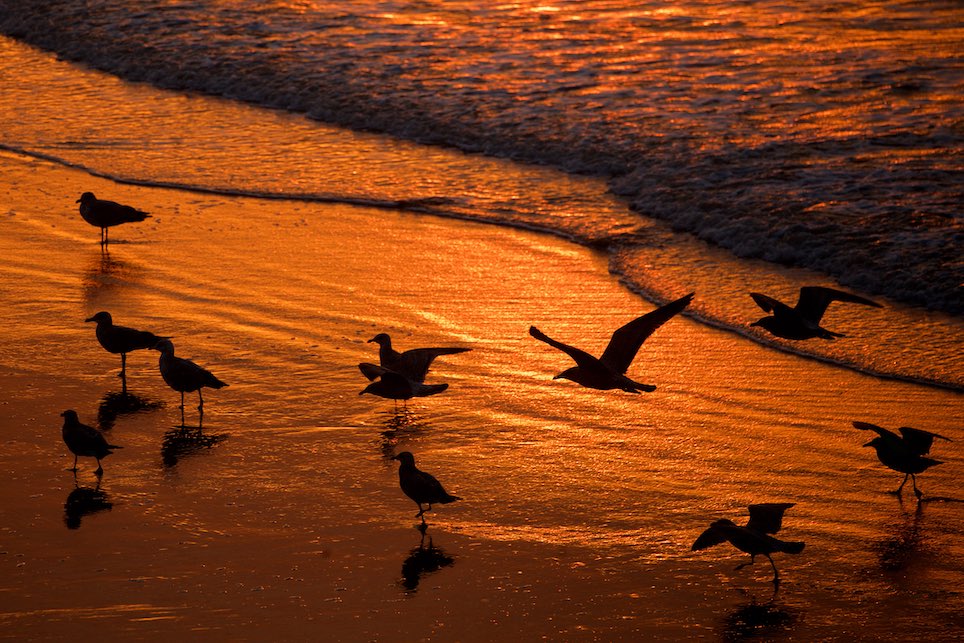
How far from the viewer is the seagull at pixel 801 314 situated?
926 centimetres

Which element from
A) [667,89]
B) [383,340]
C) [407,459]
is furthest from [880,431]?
[667,89]

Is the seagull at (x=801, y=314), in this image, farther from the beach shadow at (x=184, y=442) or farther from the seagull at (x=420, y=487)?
the beach shadow at (x=184, y=442)

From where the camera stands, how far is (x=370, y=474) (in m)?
7.81

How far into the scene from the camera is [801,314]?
30.8ft

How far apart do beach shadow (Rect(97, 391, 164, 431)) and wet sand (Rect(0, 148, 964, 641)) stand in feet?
0.11

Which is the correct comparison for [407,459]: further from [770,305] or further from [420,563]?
[770,305]

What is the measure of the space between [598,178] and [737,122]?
2423mm

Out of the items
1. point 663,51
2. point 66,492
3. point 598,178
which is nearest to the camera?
point 66,492

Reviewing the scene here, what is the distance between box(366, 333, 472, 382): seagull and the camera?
28.9ft

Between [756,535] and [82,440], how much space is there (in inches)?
146

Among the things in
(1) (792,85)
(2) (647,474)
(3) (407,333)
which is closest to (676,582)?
(2) (647,474)

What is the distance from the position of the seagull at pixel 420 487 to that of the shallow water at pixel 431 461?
149 mm

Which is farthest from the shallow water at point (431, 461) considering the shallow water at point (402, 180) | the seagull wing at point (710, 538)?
the shallow water at point (402, 180)

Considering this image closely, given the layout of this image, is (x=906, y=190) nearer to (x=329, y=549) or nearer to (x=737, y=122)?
(x=737, y=122)
